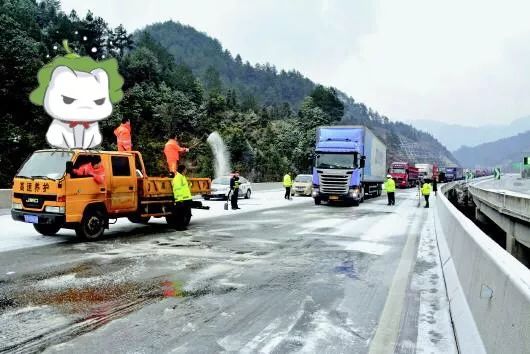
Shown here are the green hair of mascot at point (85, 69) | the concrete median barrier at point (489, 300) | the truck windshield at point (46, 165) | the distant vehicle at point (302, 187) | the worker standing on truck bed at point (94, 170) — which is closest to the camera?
the concrete median barrier at point (489, 300)

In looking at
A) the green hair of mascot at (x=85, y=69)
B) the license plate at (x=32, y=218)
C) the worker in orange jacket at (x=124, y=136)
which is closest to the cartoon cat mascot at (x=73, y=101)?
the green hair of mascot at (x=85, y=69)

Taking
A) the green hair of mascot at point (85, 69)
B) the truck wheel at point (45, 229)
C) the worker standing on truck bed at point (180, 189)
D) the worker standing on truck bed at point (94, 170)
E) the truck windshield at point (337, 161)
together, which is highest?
the green hair of mascot at point (85, 69)

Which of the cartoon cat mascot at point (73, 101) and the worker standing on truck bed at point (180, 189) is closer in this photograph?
the worker standing on truck bed at point (180, 189)

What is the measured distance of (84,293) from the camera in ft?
20.5

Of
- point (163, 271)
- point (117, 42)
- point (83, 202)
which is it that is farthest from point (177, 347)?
point (117, 42)

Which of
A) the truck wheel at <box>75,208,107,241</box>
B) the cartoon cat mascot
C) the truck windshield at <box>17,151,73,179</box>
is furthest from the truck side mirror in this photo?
the cartoon cat mascot

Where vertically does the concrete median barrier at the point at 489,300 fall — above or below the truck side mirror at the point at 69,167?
below

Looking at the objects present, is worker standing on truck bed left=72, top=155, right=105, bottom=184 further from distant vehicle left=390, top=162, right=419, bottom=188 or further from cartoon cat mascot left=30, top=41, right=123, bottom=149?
distant vehicle left=390, top=162, right=419, bottom=188

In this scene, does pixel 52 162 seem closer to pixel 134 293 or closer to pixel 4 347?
pixel 134 293

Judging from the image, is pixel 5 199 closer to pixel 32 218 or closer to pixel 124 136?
pixel 124 136

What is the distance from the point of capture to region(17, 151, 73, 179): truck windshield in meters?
11.0

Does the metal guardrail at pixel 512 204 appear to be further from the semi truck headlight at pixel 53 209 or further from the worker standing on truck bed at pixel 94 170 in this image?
the semi truck headlight at pixel 53 209

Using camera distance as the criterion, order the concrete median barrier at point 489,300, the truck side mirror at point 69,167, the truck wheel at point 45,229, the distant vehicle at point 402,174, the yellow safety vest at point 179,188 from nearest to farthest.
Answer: the concrete median barrier at point 489,300 → the truck side mirror at point 69,167 → the truck wheel at point 45,229 → the yellow safety vest at point 179,188 → the distant vehicle at point 402,174

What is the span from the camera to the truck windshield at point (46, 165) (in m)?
11.0
